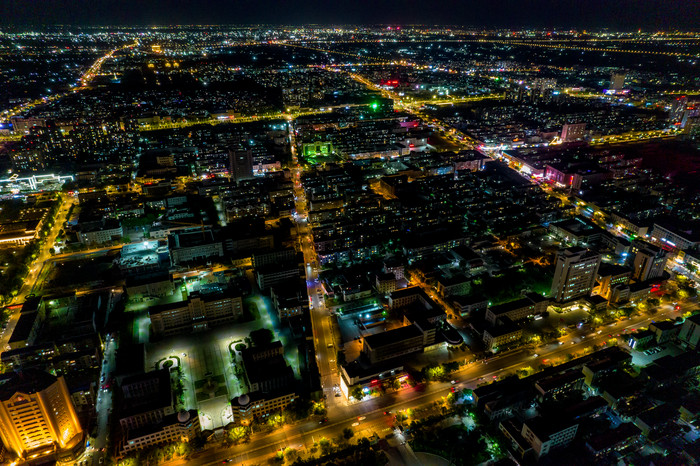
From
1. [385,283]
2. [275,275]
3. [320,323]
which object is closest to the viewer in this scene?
[320,323]

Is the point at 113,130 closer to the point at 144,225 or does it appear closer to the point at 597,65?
the point at 144,225

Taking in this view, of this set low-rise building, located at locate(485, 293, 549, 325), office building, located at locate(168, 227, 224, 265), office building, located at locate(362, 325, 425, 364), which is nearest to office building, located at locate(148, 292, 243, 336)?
office building, located at locate(168, 227, 224, 265)

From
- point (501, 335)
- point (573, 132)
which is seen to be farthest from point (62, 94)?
point (501, 335)

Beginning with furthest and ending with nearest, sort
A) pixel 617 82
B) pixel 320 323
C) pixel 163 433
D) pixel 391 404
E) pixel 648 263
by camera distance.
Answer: pixel 617 82 → pixel 648 263 → pixel 320 323 → pixel 391 404 → pixel 163 433

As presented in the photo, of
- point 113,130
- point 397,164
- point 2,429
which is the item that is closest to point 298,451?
point 2,429

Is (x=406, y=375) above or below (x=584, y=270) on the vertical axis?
below

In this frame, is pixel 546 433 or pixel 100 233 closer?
pixel 546 433

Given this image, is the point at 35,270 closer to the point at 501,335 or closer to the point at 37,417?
the point at 37,417
